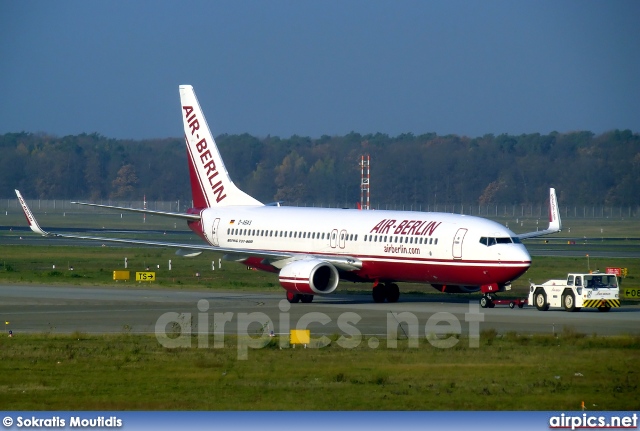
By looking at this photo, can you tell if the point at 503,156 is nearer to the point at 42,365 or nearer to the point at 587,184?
the point at 587,184

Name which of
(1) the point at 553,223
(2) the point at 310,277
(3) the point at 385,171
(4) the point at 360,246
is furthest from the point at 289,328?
(3) the point at 385,171

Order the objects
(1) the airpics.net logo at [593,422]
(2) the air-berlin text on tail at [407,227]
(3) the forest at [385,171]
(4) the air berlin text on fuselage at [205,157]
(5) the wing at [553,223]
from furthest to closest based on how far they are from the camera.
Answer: (3) the forest at [385,171] → (4) the air berlin text on fuselage at [205,157] → (5) the wing at [553,223] → (2) the air-berlin text on tail at [407,227] → (1) the airpics.net logo at [593,422]

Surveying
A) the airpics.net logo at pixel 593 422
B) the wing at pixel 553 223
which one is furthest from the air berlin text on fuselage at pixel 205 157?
the airpics.net logo at pixel 593 422

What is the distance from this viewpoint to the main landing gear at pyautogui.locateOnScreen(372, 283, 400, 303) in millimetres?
47594

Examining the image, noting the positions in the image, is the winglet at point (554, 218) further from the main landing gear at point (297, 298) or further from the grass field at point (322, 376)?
the grass field at point (322, 376)

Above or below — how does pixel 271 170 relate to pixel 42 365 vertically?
above

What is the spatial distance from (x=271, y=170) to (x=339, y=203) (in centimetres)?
2846

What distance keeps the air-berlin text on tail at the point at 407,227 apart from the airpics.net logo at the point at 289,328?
12.2ft

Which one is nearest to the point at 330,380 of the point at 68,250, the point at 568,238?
the point at 68,250

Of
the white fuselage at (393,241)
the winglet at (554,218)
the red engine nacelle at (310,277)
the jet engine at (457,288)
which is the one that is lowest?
the jet engine at (457,288)

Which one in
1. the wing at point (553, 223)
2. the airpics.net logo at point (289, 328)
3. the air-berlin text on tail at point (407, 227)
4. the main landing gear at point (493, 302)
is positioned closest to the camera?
the airpics.net logo at point (289, 328)

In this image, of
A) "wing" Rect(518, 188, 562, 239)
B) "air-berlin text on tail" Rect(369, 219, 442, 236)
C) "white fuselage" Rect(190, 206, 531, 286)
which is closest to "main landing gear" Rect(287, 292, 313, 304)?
"white fuselage" Rect(190, 206, 531, 286)

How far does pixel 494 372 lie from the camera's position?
25.9 m

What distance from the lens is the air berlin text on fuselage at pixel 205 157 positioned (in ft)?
184
